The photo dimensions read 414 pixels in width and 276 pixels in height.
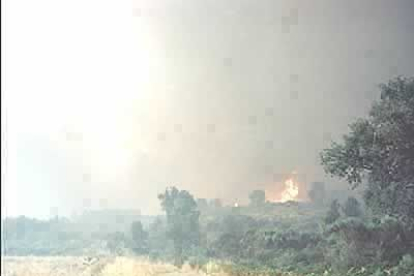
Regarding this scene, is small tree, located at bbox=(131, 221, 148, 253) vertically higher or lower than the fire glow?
lower

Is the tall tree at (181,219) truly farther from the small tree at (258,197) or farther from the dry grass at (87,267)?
the small tree at (258,197)

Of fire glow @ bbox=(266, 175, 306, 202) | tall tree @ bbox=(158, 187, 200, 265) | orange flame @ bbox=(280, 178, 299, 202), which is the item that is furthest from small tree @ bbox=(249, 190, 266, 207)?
tall tree @ bbox=(158, 187, 200, 265)

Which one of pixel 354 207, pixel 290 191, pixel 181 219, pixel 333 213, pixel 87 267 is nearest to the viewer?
pixel 354 207

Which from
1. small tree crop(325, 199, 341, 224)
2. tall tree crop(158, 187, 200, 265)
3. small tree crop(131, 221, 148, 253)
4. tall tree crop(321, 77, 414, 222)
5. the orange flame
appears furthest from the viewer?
small tree crop(131, 221, 148, 253)

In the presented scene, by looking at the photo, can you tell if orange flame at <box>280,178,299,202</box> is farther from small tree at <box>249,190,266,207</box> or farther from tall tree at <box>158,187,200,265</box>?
tall tree at <box>158,187,200,265</box>

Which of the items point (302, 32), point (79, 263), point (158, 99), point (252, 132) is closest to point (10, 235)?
point (79, 263)

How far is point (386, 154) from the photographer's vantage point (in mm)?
5785

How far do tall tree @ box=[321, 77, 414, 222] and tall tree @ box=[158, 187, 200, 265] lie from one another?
1.39 metres

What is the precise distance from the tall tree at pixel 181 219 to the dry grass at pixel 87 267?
0.22 m

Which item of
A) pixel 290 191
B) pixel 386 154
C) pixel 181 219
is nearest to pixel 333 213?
pixel 290 191

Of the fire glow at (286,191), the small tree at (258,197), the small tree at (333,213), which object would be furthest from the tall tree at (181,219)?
the small tree at (333,213)

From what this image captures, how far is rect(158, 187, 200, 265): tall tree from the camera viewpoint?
6445 millimetres

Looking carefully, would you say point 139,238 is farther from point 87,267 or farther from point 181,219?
point 87,267

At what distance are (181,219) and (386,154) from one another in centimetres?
204
